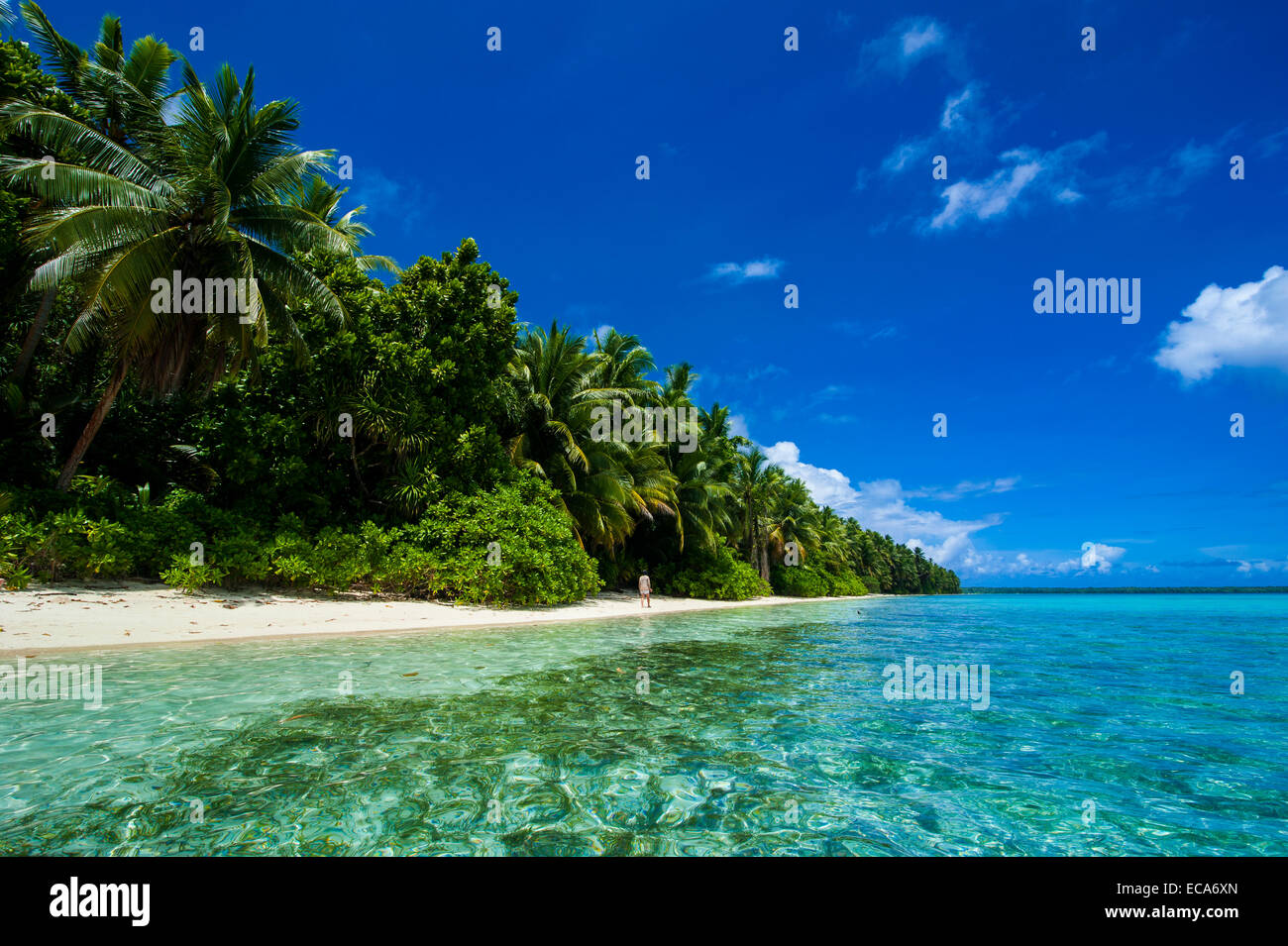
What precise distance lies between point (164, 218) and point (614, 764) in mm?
17618

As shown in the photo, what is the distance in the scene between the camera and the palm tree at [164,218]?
1296 cm

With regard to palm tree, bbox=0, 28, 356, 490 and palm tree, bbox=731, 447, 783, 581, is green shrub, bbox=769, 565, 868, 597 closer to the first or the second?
palm tree, bbox=731, 447, 783, 581

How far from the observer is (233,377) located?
1593cm

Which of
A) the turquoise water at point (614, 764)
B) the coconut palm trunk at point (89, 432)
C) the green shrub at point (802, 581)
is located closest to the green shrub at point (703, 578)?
the green shrub at point (802, 581)

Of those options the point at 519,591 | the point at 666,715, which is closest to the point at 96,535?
the point at 519,591

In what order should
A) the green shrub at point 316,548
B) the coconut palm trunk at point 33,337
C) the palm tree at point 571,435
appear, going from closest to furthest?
the green shrub at point 316,548, the coconut palm trunk at point 33,337, the palm tree at point 571,435

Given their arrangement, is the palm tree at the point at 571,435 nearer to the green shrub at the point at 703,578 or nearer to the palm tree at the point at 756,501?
the green shrub at the point at 703,578

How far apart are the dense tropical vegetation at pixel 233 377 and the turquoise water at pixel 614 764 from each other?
23.2 ft

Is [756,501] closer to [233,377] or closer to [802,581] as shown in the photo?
[802,581]

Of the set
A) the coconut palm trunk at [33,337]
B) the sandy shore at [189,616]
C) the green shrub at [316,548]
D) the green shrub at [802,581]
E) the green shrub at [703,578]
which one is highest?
the coconut palm trunk at [33,337]

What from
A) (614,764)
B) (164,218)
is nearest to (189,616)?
(164,218)

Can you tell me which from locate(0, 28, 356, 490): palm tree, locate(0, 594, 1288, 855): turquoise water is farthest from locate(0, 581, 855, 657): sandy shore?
locate(0, 28, 356, 490): palm tree

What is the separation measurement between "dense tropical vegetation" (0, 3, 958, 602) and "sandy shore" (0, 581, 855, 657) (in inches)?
23.6
